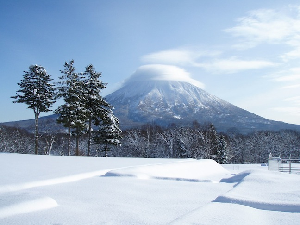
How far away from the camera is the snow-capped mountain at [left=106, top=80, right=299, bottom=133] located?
134500mm

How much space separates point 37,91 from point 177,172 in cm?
1832

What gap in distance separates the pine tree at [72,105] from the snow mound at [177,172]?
14.3m

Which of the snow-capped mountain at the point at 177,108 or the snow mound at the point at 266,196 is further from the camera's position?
the snow-capped mountain at the point at 177,108

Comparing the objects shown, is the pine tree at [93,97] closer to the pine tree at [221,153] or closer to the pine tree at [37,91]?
the pine tree at [37,91]

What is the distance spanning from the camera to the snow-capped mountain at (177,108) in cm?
13450

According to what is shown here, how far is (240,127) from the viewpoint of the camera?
132875mm

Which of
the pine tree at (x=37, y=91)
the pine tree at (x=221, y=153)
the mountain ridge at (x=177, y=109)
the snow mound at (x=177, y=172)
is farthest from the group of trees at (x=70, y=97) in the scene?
the mountain ridge at (x=177, y=109)

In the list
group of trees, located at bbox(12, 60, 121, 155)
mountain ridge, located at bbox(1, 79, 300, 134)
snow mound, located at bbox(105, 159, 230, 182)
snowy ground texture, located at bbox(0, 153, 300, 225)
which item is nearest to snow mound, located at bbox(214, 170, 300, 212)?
snowy ground texture, located at bbox(0, 153, 300, 225)

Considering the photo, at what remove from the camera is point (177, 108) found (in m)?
151

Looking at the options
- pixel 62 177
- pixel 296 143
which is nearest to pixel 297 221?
pixel 62 177

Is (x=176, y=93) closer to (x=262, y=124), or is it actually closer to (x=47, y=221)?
(x=262, y=124)

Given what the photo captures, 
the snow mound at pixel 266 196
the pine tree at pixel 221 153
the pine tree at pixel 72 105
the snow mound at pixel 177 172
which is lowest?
the pine tree at pixel 221 153

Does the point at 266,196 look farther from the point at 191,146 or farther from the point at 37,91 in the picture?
the point at 191,146

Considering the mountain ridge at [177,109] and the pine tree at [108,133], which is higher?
the mountain ridge at [177,109]
